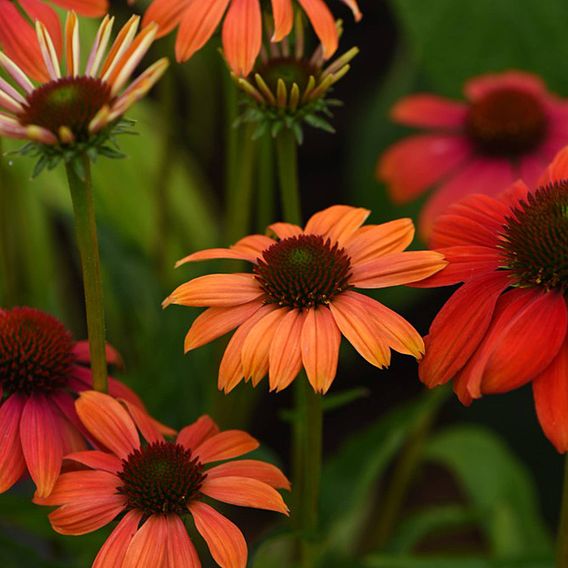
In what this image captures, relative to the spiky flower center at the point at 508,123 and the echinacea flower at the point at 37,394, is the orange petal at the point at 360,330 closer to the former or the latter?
the echinacea flower at the point at 37,394

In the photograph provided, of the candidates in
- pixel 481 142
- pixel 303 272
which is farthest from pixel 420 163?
pixel 303 272

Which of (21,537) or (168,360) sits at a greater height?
(168,360)

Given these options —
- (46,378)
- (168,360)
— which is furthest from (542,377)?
(168,360)

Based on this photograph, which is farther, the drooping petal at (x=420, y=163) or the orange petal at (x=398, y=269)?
the drooping petal at (x=420, y=163)

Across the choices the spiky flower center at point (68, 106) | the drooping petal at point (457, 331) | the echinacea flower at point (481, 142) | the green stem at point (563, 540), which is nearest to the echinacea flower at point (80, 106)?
the spiky flower center at point (68, 106)

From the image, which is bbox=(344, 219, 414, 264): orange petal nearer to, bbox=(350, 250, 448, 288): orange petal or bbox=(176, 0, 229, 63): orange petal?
bbox=(350, 250, 448, 288): orange petal

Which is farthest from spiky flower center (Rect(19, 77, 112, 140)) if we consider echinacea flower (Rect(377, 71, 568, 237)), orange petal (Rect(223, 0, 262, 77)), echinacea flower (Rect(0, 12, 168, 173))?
echinacea flower (Rect(377, 71, 568, 237))

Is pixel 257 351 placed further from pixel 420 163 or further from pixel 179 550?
pixel 420 163

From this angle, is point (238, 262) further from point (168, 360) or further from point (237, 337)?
point (237, 337)
